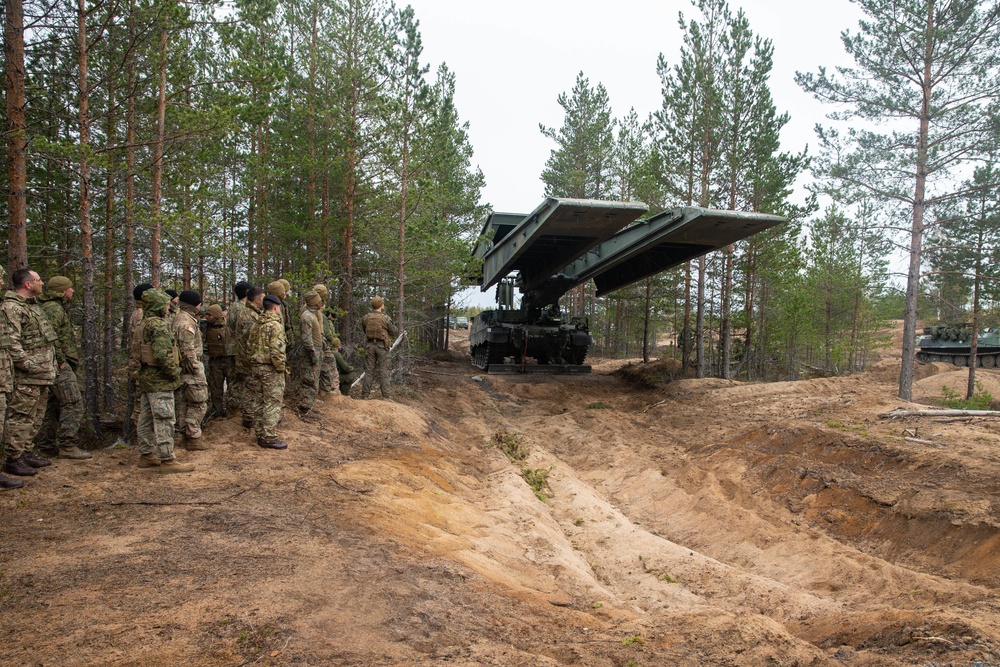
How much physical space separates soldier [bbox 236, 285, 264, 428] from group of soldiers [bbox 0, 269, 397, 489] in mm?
11

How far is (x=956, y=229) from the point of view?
49.9 ft

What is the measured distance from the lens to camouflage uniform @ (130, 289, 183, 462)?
5445 millimetres

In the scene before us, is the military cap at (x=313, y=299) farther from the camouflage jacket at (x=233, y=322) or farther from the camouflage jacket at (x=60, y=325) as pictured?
the camouflage jacket at (x=60, y=325)

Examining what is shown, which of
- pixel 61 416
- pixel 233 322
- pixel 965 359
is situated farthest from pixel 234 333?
pixel 965 359

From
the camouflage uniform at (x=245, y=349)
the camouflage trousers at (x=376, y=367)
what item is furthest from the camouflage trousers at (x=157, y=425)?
the camouflage trousers at (x=376, y=367)

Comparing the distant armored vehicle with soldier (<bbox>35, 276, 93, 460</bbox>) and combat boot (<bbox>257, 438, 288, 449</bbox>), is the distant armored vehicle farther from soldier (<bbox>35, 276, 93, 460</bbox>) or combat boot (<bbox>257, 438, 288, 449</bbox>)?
soldier (<bbox>35, 276, 93, 460</bbox>)

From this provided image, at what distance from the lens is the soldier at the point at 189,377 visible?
19.4 feet

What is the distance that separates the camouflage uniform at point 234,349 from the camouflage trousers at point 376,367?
8.18ft

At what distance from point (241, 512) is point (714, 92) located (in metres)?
15.4

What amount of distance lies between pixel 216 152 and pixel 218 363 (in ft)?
8.89

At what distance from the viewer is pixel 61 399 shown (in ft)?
19.3

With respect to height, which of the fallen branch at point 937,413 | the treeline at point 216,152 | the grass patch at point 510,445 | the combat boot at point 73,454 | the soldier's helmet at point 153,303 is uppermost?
the treeline at point 216,152

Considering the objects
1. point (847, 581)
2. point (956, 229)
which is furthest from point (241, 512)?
point (956, 229)

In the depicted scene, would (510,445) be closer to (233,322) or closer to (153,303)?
(233,322)
